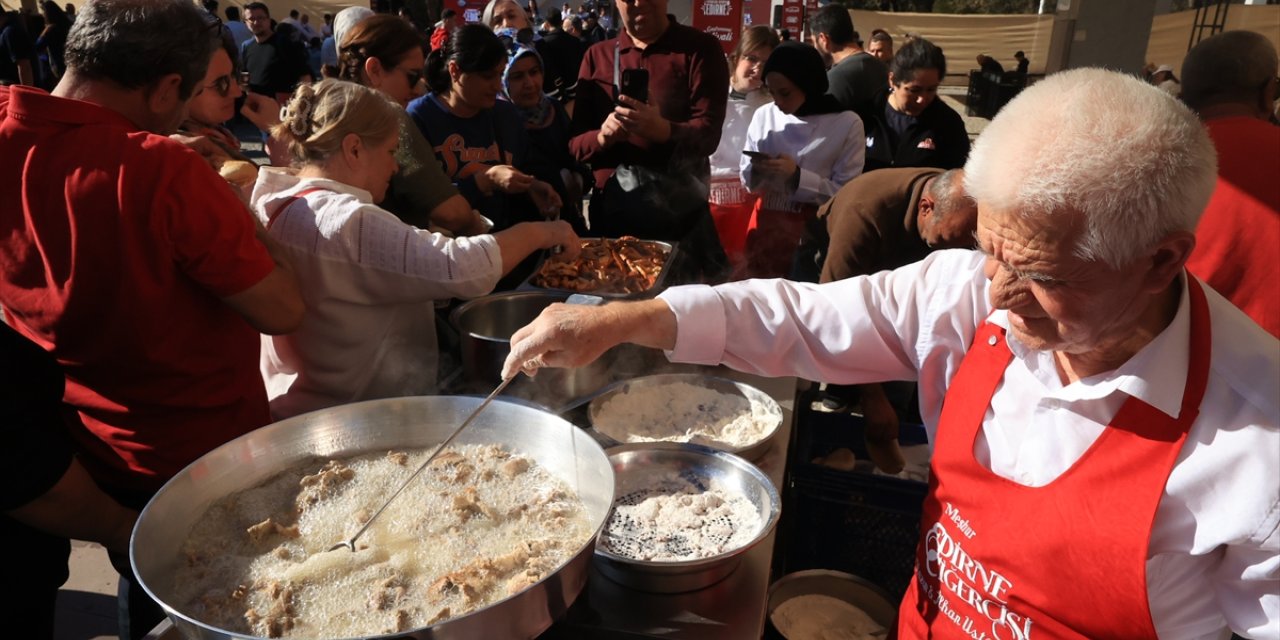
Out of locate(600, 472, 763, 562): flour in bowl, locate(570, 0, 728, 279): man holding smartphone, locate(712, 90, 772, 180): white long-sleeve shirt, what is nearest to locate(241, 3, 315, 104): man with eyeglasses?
locate(712, 90, 772, 180): white long-sleeve shirt

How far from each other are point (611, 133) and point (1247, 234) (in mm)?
2353

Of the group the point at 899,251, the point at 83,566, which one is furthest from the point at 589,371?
the point at 83,566

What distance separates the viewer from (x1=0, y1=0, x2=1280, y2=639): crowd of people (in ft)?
3.44

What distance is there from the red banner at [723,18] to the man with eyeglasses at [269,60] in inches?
177

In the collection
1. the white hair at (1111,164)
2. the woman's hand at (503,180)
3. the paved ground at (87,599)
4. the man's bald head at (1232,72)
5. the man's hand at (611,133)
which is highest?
the white hair at (1111,164)

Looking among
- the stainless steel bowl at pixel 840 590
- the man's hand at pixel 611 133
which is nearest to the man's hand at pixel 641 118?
the man's hand at pixel 611 133

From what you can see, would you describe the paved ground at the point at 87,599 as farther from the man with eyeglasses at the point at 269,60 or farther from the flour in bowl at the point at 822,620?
the man with eyeglasses at the point at 269,60

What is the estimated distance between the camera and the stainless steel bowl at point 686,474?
4.31 ft

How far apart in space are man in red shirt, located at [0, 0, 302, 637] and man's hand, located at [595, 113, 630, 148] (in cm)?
186

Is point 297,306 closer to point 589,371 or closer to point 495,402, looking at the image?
point 495,402

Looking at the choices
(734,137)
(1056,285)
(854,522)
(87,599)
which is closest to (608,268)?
(854,522)

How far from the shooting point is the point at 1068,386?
1218 mm

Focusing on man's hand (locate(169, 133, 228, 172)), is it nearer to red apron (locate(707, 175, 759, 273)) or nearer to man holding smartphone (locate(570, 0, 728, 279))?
man holding smartphone (locate(570, 0, 728, 279))

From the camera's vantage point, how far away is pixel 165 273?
158cm
